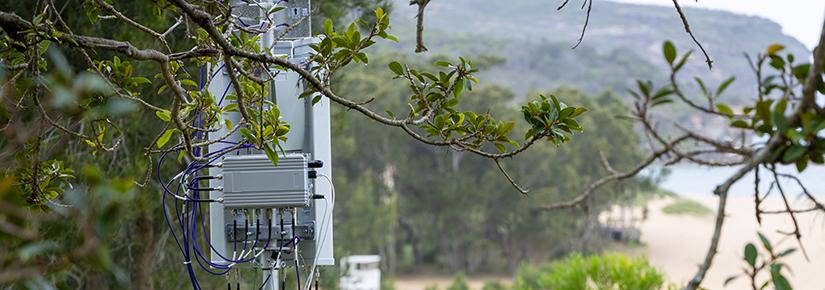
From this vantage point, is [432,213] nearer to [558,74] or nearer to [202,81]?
[558,74]

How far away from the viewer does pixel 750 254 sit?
2.90ft

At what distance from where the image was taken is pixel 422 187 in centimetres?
2275

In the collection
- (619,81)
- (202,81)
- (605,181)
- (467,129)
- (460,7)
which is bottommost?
(605,181)

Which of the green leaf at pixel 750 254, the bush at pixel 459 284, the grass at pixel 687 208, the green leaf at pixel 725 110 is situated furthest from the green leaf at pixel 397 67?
the grass at pixel 687 208

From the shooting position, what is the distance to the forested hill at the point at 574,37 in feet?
105

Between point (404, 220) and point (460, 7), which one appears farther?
point (460, 7)

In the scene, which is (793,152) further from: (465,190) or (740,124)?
(465,190)

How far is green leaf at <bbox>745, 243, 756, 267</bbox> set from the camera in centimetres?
88

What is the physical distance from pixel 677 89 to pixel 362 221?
20131mm

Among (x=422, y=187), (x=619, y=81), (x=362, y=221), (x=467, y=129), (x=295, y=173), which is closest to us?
(x=467, y=129)

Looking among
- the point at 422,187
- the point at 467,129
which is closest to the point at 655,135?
the point at 467,129

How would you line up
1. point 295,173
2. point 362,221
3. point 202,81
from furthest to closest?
point 362,221 → point 202,81 → point 295,173

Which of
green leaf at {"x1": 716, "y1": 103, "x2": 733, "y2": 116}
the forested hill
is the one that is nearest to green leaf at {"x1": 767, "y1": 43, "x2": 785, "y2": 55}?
green leaf at {"x1": 716, "y1": 103, "x2": 733, "y2": 116}

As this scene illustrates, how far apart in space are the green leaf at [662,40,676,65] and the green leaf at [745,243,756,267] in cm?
18
